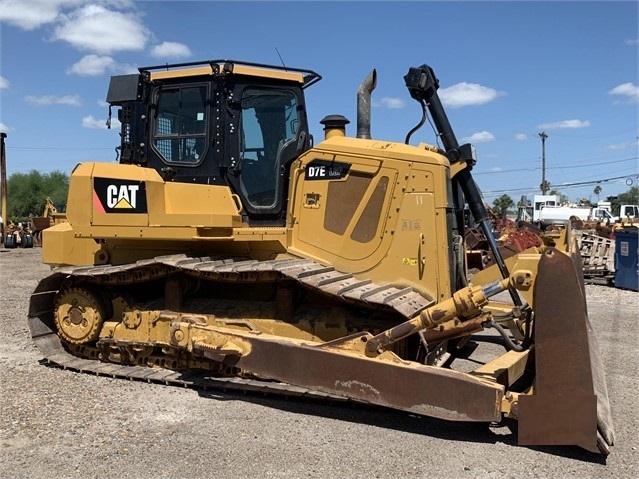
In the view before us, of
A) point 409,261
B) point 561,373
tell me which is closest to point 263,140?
point 409,261

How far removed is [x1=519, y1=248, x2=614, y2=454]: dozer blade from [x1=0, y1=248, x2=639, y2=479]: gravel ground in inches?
7.7

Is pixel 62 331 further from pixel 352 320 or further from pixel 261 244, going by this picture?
pixel 352 320

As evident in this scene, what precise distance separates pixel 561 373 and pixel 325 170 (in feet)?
9.07

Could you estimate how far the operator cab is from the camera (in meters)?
5.82

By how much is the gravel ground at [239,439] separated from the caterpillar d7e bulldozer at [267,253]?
250 mm

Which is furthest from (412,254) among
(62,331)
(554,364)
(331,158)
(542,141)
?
(542,141)

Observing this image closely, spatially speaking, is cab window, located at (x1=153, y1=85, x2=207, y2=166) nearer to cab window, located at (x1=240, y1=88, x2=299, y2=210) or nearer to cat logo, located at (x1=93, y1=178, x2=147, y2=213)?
cab window, located at (x1=240, y1=88, x2=299, y2=210)

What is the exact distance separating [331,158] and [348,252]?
90 centimetres

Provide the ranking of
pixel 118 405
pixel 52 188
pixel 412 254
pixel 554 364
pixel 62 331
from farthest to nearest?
pixel 52 188 < pixel 62 331 < pixel 412 254 < pixel 118 405 < pixel 554 364

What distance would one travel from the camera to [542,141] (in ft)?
187

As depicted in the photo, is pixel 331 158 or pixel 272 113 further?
pixel 272 113

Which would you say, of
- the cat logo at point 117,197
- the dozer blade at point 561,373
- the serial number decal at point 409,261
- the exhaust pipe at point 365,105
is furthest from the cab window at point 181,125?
the dozer blade at point 561,373

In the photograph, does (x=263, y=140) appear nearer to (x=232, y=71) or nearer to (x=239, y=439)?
(x=232, y=71)

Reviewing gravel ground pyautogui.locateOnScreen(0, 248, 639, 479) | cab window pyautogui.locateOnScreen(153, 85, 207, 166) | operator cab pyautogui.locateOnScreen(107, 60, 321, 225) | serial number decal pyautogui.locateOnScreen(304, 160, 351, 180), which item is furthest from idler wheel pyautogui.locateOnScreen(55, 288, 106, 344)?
serial number decal pyautogui.locateOnScreen(304, 160, 351, 180)
